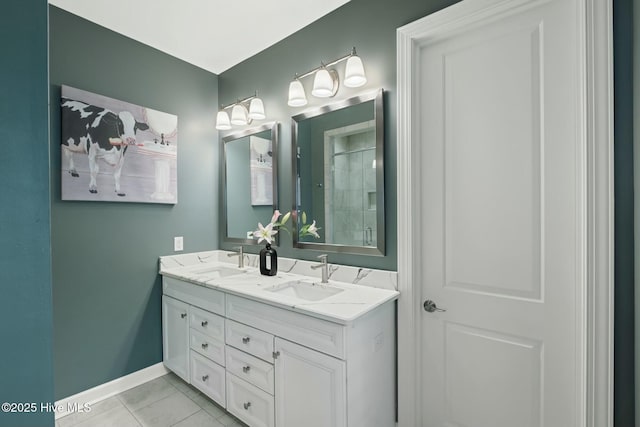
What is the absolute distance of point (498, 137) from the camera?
1.44 meters

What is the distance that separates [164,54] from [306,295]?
2214 mm

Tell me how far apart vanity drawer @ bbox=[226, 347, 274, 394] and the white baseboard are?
95 cm

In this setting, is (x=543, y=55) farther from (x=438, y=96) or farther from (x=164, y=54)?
(x=164, y=54)

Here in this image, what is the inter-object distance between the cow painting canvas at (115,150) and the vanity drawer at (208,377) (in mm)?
1234

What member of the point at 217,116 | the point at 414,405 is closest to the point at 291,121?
the point at 217,116

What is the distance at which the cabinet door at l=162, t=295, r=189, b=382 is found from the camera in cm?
221

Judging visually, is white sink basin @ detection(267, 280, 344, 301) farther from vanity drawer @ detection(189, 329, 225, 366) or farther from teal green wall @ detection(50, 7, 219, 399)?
teal green wall @ detection(50, 7, 219, 399)

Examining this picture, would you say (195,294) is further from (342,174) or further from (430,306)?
(430,306)

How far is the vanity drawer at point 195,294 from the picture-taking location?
75.6 inches

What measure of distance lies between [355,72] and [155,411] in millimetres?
2472

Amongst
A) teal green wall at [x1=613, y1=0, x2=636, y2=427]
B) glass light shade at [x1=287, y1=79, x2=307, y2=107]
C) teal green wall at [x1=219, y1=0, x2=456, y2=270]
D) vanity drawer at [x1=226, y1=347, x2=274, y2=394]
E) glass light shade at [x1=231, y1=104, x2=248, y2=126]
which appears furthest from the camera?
glass light shade at [x1=231, y1=104, x2=248, y2=126]

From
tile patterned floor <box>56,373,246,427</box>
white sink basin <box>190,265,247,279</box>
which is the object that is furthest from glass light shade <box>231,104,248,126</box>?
tile patterned floor <box>56,373,246,427</box>

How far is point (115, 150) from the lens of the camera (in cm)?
216

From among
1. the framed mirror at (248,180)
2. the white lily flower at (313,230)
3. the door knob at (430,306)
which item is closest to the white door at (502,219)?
the door knob at (430,306)
